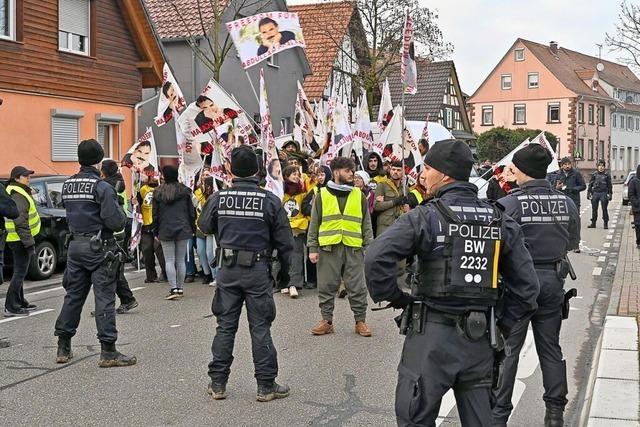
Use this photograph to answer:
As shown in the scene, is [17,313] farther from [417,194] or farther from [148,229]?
[417,194]

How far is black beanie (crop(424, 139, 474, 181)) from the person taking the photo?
13.2 ft

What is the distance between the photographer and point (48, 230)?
41.8 feet

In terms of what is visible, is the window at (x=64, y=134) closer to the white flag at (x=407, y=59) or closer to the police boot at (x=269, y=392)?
the white flag at (x=407, y=59)

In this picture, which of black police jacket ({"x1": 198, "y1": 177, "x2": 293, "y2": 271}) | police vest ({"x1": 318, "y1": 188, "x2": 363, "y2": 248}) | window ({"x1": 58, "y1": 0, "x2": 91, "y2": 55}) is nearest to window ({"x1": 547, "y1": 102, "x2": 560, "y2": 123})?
window ({"x1": 58, "y1": 0, "x2": 91, "y2": 55})

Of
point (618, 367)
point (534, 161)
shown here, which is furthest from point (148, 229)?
point (534, 161)

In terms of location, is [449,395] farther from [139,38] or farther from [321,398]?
[139,38]

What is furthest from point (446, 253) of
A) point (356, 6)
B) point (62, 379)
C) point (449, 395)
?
point (356, 6)

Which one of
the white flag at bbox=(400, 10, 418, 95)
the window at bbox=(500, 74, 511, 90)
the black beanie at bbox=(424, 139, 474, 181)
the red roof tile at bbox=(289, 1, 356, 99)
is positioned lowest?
the black beanie at bbox=(424, 139, 474, 181)

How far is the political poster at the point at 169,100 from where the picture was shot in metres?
12.2

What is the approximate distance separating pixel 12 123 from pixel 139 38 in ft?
16.8

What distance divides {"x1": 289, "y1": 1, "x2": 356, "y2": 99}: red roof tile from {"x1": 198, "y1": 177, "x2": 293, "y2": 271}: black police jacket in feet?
83.3

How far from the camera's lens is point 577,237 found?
5.89m

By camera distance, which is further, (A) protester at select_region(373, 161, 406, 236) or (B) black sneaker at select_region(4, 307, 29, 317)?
(A) protester at select_region(373, 161, 406, 236)

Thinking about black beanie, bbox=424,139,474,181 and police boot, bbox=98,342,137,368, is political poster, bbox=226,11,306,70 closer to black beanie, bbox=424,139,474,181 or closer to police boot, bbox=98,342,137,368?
police boot, bbox=98,342,137,368
